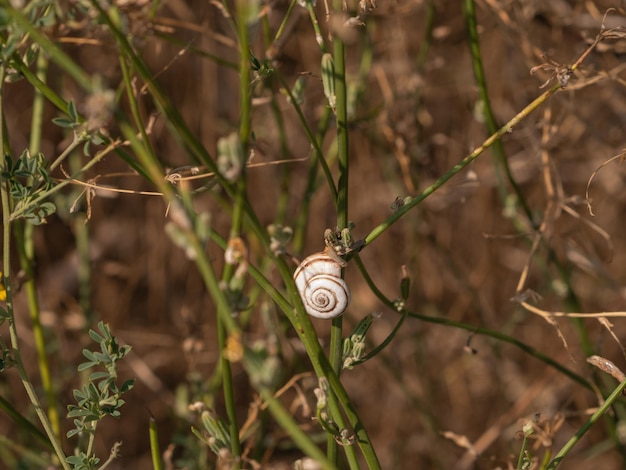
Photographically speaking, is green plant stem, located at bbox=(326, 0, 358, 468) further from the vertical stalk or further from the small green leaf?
the small green leaf

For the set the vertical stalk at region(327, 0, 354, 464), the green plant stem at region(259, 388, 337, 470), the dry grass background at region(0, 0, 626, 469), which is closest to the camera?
the green plant stem at region(259, 388, 337, 470)

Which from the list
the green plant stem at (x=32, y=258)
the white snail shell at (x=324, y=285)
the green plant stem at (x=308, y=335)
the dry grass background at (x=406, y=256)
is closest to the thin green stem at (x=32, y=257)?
the green plant stem at (x=32, y=258)

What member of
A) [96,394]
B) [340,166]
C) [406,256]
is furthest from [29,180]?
[406,256]

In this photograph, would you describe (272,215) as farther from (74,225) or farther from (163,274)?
(74,225)

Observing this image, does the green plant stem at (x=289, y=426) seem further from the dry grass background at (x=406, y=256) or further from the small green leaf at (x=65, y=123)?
the dry grass background at (x=406, y=256)

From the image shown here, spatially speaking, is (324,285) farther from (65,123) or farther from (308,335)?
(65,123)

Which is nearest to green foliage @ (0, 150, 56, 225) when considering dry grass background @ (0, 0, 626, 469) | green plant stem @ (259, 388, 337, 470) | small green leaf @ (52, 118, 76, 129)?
small green leaf @ (52, 118, 76, 129)
